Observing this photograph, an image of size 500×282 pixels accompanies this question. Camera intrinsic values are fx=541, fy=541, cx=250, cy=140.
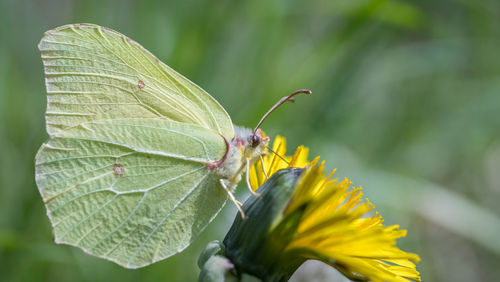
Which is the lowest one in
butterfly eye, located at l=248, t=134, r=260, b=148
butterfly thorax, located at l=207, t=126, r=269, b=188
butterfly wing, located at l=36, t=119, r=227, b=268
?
butterfly wing, located at l=36, t=119, r=227, b=268

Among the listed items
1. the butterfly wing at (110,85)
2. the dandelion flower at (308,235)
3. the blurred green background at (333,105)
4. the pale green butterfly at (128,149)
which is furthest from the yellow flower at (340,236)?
the blurred green background at (333,105)

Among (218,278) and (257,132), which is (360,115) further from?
(218,278)

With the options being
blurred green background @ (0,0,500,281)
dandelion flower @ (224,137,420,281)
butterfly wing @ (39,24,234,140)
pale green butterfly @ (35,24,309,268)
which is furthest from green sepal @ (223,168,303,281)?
blurred green background @ (0,0,500,281)

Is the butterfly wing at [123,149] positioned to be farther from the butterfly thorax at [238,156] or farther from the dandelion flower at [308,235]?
the dandelion flower at [308,235]

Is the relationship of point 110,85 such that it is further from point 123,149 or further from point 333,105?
point 333,105

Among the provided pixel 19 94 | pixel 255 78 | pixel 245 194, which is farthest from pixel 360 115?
pixel 19 94

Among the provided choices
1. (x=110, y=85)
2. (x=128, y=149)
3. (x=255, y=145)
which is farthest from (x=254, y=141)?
(x=110, y=85)

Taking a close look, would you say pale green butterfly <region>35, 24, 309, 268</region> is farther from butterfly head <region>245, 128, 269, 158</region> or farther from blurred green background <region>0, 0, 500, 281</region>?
blurred green background <region>0, 0, 500, 281</region>
